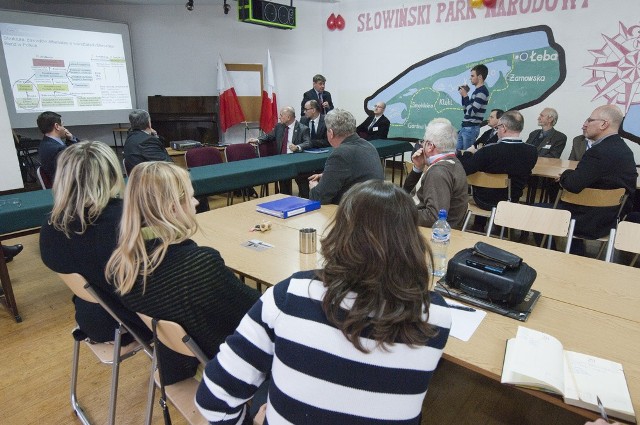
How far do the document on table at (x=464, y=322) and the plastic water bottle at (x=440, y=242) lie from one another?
0.30m

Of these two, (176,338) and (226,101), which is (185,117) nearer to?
(226,101)

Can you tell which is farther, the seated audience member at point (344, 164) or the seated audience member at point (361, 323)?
the seated audience member at point (344, 164)

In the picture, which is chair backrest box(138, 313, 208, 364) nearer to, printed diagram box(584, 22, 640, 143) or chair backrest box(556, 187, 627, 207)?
chair backrest box(556, 187, 627, 207)

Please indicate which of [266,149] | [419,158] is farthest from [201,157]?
[419,158]

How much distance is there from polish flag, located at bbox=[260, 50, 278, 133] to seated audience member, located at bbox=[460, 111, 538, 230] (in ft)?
16.5

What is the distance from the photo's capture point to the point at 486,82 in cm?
595

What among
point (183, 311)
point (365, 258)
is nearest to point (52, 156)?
point (183, 311)

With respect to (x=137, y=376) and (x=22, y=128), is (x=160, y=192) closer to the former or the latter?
(x=137, y=376)

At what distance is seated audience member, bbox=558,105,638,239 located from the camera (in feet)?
9.49

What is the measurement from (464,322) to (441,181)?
1.03 metres

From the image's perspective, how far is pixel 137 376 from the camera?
2131mm

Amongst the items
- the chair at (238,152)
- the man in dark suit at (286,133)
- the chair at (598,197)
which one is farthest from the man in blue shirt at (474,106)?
the chair at (238,152)

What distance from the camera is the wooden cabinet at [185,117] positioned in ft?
22.7

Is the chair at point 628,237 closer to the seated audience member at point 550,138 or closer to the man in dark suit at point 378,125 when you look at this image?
the seated audience member at point 550,138
